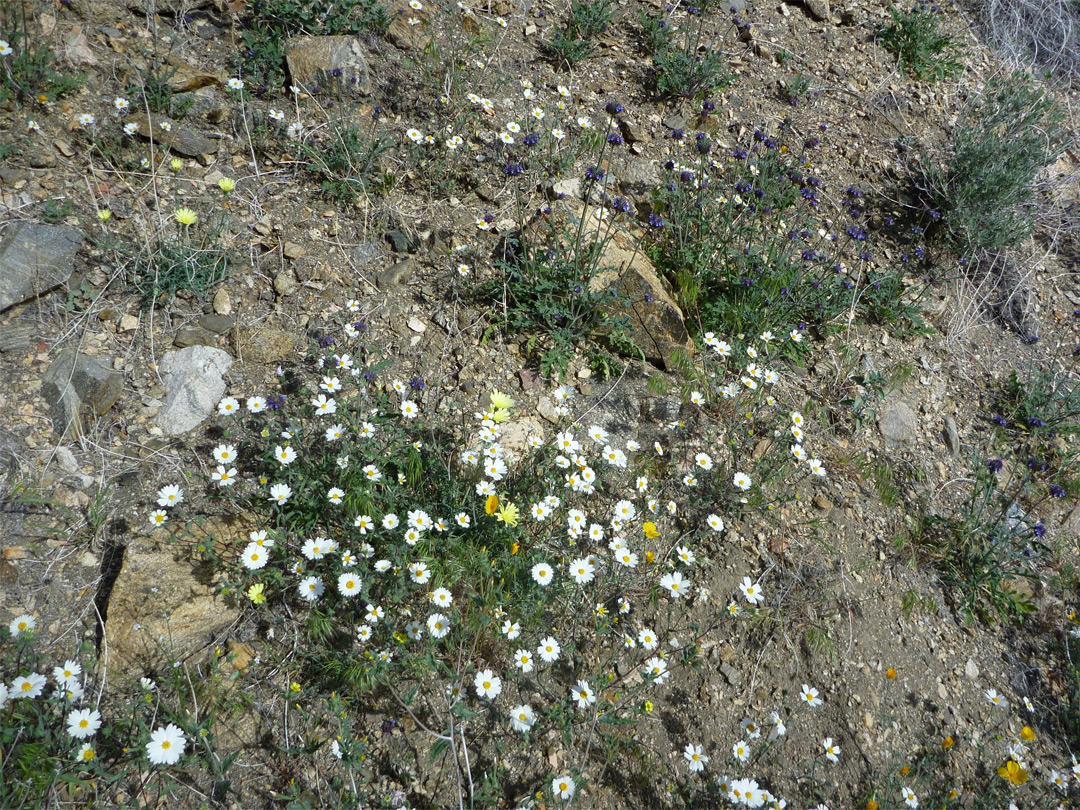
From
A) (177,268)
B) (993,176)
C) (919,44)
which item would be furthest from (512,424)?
(919,44)

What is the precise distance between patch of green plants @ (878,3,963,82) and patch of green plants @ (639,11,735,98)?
64.7 inches

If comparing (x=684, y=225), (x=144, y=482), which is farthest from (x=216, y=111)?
(x=684, y=225)

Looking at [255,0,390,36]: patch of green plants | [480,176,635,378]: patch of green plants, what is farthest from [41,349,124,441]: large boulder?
[255,0,390,36]: patch of green plants

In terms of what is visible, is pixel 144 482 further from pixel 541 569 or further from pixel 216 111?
pixel 216 111

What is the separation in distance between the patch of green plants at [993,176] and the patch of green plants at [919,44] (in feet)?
2.13

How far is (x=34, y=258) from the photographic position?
121 inches

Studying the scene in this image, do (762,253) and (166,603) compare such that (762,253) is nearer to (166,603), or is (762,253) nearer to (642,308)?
(642,308)

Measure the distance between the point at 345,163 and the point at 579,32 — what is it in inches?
88.5

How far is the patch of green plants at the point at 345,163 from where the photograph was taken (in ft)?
12.6

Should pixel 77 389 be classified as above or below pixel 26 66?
below

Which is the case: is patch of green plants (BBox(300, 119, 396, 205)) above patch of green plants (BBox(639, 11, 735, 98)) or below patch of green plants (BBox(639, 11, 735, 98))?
below

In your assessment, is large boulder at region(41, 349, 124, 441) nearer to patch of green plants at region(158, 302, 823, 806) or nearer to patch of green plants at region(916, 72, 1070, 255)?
patch of green plants at region(158, 302, 823, 806)

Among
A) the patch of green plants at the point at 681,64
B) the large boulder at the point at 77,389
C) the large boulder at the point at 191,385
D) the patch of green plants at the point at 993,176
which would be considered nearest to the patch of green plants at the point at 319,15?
the patch of green plants at the point at 681,64

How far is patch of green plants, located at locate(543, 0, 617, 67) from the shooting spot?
4.80 meters
